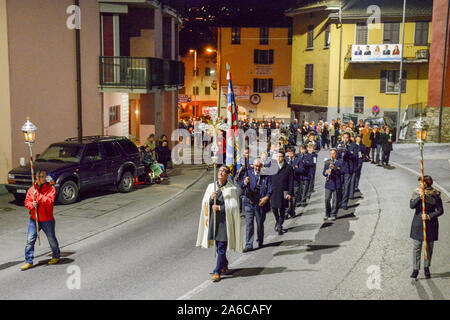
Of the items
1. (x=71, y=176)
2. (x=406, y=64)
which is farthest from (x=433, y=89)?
(x=71, y=176)

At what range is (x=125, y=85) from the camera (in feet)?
72.4

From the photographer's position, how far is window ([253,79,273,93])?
55.2 metres

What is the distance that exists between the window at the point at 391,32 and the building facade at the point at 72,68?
20.3 metres

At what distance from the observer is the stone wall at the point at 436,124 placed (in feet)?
100

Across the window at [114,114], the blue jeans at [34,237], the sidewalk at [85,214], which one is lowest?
the sidewalk at [85,214]

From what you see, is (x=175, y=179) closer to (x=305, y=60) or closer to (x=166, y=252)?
(x=166, y=252)

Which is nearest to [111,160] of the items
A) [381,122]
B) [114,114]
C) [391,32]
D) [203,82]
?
[114,114]

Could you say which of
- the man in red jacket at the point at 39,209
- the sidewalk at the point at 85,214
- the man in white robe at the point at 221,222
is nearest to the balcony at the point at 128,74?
the sidewalk at the point at 85,214

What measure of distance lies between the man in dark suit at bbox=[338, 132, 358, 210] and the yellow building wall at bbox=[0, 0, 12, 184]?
37.4ft

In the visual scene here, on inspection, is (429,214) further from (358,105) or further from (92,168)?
(358,105)

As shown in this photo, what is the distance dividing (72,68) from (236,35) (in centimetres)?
3657

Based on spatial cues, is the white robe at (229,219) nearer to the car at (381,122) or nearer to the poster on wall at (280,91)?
the car at (381,122)

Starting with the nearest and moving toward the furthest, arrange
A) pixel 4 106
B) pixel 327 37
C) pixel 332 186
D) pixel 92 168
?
1. pixel 332 186
2. pixel 92 168
3. pixel 4 106
4. pixel 327 37

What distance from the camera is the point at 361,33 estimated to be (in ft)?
132
